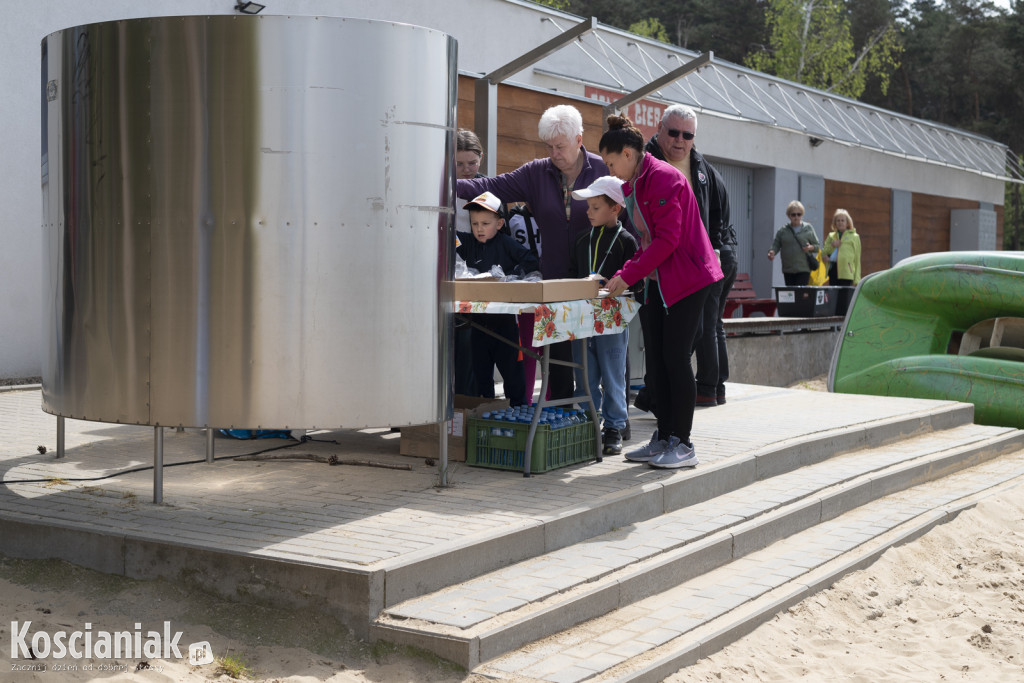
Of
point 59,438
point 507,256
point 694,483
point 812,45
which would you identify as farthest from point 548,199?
point 812,45

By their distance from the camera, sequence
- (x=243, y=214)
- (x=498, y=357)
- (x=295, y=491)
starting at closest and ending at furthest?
1. (x=243, y=214)
2. (x=295, y=491)
3. (x=498, y=357)

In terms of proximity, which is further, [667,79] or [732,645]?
[667,79]

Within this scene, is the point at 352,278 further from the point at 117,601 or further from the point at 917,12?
the point at 917,12

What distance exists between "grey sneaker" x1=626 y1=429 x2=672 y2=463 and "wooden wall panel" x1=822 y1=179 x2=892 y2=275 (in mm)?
19985

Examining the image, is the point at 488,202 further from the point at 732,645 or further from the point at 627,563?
the point at 732,645

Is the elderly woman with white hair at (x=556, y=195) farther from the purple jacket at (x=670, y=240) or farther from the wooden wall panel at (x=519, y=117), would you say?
the wooden wall panel at (x=519, y=117)

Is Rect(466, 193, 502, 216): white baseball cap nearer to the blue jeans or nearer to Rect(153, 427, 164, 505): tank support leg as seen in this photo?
the blue jeans

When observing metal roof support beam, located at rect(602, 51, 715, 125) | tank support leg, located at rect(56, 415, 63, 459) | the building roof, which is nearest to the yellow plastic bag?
the building roof

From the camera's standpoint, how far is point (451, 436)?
6.25m

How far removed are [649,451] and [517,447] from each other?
0.77 metres

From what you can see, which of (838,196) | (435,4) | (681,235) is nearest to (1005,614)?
(681,235)

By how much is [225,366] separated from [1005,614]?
364 centimetres

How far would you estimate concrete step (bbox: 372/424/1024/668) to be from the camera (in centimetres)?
407

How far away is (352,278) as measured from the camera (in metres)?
4.94
